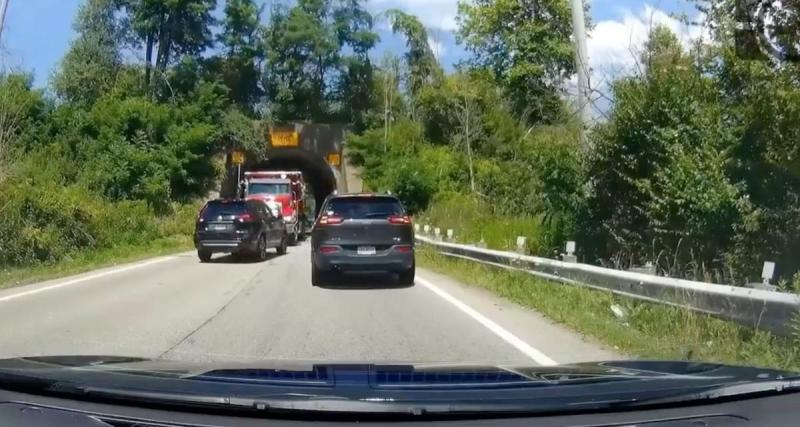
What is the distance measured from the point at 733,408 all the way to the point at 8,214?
A: 22993 mm

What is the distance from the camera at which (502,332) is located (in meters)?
11.2

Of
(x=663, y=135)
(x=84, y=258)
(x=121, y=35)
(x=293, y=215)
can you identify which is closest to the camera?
(x=663, y=135)

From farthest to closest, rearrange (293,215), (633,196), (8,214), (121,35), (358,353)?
(121,35)
(293,215)
(8,214)
(633,196)
(358,353)

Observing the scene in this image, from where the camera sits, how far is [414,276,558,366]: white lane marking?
29.8 feet

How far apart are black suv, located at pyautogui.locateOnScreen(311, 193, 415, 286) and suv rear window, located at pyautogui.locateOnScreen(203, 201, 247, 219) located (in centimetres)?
879

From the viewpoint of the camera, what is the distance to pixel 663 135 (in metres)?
17.5

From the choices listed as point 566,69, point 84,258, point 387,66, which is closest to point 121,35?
point 387,66

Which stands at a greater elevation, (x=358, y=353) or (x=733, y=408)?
(x=733, y=408)

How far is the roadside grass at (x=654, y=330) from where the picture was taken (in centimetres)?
827

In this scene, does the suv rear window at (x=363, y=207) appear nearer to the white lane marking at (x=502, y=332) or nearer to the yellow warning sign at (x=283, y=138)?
the white lane marking at (x=502, y=332)

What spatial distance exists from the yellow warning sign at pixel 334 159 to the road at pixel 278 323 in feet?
121

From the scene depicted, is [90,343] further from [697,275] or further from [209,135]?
[209,135]

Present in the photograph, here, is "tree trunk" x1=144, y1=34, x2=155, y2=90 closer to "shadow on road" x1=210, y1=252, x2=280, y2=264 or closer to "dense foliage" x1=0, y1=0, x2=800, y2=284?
"dense foliage" x1=0, y1=0, x2=800, y2=284

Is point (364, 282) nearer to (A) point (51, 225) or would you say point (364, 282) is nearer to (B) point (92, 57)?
(A) point (51, 225)
